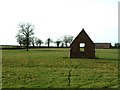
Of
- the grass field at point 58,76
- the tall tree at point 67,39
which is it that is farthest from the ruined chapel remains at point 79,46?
the tall tree at point 67,39

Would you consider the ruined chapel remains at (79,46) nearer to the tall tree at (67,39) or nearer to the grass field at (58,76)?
the grass field at (58,76)

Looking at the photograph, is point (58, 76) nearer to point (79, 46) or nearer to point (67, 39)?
point (79, 46)

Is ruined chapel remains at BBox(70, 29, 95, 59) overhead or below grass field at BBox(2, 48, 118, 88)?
overhead

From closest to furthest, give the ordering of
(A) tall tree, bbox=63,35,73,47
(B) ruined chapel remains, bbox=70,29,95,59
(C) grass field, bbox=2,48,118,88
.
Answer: (C) grass field, bbox=2,48,118,88 → (B) ruined chapel remains, bbox=70,29,95,59 → (A) tall tree, bbox=63,35,73,47

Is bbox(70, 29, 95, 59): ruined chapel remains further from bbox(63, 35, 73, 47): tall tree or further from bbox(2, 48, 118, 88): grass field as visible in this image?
bbox(63, 35, 73, 47): tall tree

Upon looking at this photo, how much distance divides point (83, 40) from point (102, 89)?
98.5 ft

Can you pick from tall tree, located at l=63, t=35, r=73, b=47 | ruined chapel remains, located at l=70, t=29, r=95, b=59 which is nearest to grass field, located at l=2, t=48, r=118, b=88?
ruined chapel remains, located at l=70, t=29, r=95, b=59

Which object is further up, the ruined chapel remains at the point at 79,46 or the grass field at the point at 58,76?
the ruined chapel remains at the point at 79,46

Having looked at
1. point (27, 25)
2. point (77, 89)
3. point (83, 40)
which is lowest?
point (77, 89)

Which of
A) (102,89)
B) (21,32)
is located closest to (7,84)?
(102,89)

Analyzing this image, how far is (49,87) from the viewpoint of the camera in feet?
36.5

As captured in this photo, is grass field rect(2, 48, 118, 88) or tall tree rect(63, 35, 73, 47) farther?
tall tree rect(63, 35, 73, 47)

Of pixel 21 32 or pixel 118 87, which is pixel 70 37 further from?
pixel 118 87

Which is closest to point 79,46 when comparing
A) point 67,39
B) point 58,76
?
point 58,76
